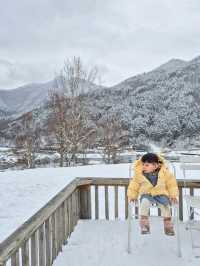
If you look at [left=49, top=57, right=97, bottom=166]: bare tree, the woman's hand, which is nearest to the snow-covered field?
the woman's hand

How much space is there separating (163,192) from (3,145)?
101 feet

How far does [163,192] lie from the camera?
346 centimetres

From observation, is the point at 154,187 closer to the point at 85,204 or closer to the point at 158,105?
the point at 85,204

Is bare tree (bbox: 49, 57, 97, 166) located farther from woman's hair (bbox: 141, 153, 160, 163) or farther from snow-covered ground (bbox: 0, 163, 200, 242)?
woman's hair (bbox: 141, 153, 160, 163)

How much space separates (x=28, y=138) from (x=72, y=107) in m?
10.0

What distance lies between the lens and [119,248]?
11.3 feet

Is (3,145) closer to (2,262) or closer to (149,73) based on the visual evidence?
(149,73)

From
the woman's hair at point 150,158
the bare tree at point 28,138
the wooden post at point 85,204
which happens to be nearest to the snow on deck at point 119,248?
the wooden post at point 85,204

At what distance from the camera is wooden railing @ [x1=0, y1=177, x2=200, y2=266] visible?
2115 millimetres

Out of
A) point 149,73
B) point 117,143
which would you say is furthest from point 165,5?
point 149,73

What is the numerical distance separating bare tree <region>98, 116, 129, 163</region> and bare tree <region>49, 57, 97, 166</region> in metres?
6.12

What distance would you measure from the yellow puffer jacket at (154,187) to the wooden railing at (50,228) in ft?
2.19

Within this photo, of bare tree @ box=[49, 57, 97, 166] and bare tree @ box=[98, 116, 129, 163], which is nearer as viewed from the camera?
bare tree @ box=[49, 57, 97, 166]

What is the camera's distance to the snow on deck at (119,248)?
10.3 ft
